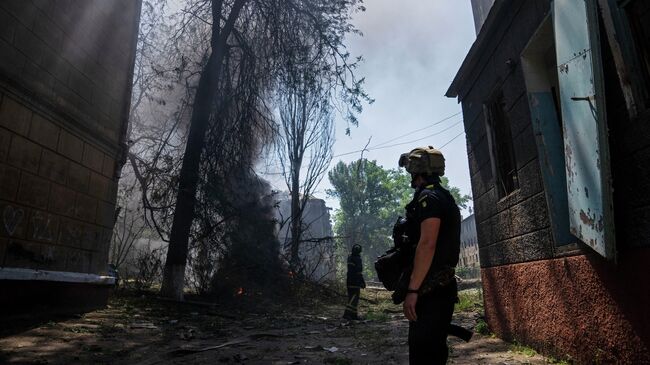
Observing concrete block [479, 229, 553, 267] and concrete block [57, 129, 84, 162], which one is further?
concrete block [57, 129, 84, 162]

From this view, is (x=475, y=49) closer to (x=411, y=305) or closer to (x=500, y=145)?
(x=500, y=145)

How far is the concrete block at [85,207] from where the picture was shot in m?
6.06

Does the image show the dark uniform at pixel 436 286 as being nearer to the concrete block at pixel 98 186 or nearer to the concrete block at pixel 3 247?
the concrete block at pixel 3 247

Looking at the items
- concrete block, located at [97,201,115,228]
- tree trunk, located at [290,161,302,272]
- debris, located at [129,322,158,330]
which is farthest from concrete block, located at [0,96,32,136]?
tree trunk, located at [290,161,302,272]

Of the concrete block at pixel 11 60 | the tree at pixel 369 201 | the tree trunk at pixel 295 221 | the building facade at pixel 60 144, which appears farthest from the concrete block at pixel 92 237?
the tree at pixel 369 201

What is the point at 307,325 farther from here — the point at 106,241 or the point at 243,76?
the point at 243,76

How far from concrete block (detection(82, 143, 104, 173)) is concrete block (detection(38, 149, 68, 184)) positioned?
21.1 inches

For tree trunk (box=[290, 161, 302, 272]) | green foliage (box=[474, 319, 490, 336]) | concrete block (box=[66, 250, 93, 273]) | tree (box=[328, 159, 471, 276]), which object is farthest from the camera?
tree (box=[328, 159, 471, 276])

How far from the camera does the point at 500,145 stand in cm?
509

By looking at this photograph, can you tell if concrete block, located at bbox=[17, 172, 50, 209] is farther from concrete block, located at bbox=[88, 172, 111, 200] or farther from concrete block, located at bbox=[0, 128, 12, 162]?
concrete block, located at bbox=[88, 172, 111, 200]

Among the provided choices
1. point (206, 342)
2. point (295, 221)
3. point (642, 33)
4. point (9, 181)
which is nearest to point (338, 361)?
point (206, 342)

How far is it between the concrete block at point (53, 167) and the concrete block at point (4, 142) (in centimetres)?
62

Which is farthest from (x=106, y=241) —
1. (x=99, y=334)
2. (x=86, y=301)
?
(x=99, y=334)

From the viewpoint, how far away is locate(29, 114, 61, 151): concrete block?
5141 millimetres
